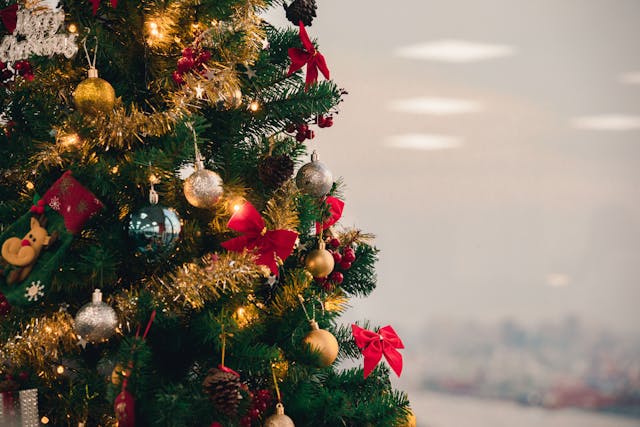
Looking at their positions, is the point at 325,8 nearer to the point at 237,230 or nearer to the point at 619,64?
the point at 619,64

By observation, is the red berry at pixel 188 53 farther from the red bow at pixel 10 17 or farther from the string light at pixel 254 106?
the red bow at pixel 10 17

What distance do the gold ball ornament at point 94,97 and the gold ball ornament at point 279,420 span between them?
1.44ft

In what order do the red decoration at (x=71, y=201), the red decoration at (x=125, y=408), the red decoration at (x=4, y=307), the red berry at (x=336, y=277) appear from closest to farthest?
the red decoration at (x=125, y=408) → the red decoration at (x=71, y=201) → the red decoration at (x=4, y=307) → the red berry at (x=336, y=277)

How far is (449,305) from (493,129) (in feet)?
1.58

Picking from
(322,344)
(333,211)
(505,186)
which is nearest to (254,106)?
(333,211)

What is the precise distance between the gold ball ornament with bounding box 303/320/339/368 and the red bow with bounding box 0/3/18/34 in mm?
608

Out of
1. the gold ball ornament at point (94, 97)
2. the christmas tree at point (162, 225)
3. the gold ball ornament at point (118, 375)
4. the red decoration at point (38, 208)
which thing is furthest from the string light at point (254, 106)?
the gold ball ornament at point (118, 375)

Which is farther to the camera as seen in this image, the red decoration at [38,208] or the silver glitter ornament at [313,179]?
the silver glitter ornament at [313,179]

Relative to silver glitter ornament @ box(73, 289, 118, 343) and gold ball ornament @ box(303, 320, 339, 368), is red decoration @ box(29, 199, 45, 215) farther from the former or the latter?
gold ball ornament @ box(303, 320, 339, 368)

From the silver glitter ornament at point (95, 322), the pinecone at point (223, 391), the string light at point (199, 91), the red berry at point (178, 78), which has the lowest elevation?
the pinecone at point (223, 391)

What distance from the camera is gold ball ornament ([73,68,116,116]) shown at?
0.85 m

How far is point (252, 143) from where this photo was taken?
3.33ft

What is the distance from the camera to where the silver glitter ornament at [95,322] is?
2.67ft

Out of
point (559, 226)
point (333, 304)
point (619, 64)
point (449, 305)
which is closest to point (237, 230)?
point (333, 304)
